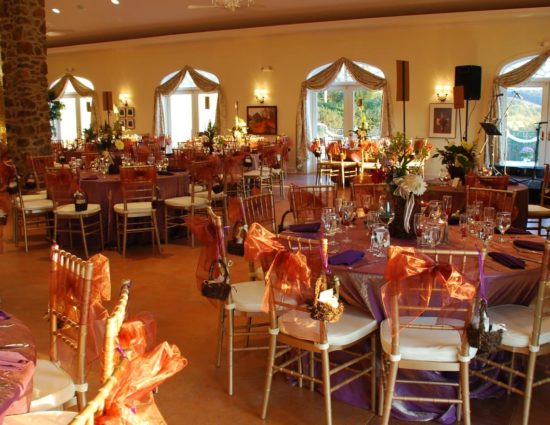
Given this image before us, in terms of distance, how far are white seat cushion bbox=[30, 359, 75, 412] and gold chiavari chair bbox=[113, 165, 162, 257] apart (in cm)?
404

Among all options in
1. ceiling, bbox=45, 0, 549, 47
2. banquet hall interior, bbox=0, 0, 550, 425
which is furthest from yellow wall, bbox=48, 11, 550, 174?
ceiling, bbox=45, 0, 549, 47

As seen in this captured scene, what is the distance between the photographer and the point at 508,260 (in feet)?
10.2

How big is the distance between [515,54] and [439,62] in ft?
5.32

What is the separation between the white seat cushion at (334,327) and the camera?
289 cm

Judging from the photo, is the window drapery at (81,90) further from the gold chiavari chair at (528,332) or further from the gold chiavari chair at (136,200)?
the gold chiavari chair at (528,332)

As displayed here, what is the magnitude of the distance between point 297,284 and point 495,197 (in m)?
2.59

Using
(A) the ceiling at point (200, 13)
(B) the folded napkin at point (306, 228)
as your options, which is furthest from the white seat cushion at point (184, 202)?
→ (A) the ceiling at point (200, 13)

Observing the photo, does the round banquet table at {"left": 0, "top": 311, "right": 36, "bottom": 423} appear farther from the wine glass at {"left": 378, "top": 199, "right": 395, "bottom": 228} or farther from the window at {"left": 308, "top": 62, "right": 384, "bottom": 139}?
the window at {"left": 308, "top": 62, "right": 384, "bottom": 139}

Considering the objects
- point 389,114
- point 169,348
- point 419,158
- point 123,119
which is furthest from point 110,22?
point 169,348

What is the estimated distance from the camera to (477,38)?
12859 mm

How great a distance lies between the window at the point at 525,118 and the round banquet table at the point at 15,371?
11952 millimetres

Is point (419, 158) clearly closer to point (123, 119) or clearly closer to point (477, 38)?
point (477, 38)

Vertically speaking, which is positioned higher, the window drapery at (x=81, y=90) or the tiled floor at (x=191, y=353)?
the window drapery at (x=81, y=90)

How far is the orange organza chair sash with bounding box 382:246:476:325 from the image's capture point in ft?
8.34
